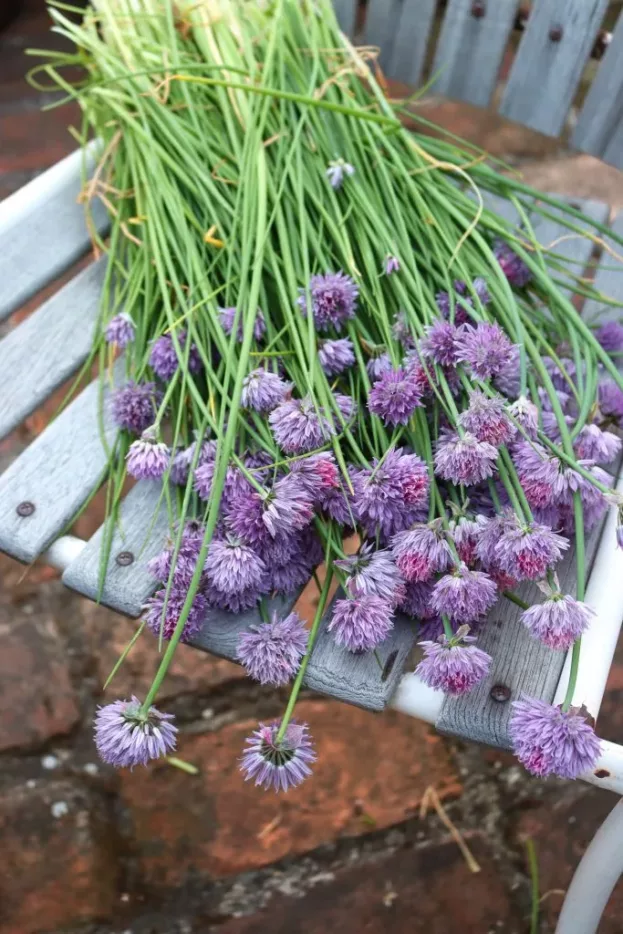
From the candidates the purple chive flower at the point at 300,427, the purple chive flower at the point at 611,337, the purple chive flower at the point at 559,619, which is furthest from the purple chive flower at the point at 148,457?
the purple chive flower at the point at 611,337

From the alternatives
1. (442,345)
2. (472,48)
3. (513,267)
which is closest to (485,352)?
Answer: (442,345)

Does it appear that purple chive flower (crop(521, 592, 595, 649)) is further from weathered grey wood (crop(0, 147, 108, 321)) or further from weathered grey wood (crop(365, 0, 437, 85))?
weathered grey wood (crop(365, 0, 437, 85))

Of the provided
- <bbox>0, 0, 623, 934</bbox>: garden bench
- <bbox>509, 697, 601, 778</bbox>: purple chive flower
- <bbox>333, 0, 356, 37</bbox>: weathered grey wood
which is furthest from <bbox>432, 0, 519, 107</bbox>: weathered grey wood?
<bbox>509, 697, 601, 778</bbox>: purple chive flower

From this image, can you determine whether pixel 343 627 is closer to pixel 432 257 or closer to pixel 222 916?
pixel 432 257

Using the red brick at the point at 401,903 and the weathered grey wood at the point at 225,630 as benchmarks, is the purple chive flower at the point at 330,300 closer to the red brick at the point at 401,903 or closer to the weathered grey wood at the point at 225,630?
the weathered grey wood at the point at 225,630

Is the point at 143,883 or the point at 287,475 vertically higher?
the point at 287,475

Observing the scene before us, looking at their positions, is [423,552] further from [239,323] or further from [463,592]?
[239,323]

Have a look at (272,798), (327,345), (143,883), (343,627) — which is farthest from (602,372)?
A: (143,883)
